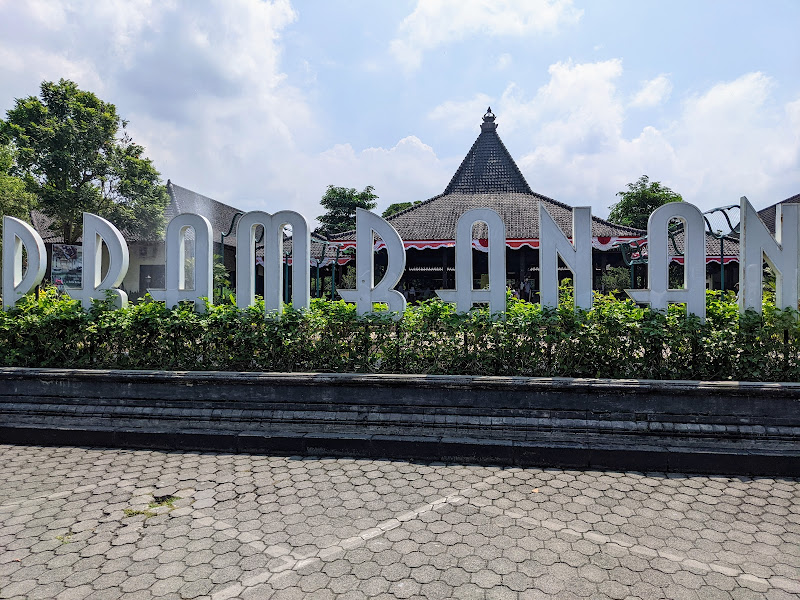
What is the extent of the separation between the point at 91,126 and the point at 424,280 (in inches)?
574

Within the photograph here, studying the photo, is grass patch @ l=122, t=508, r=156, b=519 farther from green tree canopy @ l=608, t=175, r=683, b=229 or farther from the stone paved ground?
green tree canopy @ l=608, t=175, r=683, b=229

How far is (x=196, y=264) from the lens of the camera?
5621 millimetres

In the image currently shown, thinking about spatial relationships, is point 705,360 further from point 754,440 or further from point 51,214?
point 51,214

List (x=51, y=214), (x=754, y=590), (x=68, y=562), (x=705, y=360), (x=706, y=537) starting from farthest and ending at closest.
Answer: (x=51, y=214), (x=705, y=360), (x=706, y=537), (x=68, y=562), (x=754, y=590)

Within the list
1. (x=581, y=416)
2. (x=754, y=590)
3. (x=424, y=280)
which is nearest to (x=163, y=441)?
(x=581, y=416)

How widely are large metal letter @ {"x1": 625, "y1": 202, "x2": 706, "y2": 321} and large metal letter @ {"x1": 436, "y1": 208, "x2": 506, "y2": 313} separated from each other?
1.23m

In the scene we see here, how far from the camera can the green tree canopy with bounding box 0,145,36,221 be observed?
54.1 ft

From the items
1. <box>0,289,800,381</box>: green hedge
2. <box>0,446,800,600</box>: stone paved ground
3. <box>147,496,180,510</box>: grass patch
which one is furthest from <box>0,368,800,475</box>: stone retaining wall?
<box>147,496,180,510</box>: grass patch

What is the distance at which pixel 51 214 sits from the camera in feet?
64.4

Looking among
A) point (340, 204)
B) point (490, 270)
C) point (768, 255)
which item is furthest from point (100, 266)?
point (340, 204)

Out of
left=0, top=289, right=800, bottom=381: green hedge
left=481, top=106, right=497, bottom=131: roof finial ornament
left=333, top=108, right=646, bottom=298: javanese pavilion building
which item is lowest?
left=0, top=289, right=800, bottom=381: green hedge

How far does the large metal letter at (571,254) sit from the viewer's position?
5039 mm

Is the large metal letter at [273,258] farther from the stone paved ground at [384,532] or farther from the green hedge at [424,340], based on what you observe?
the stone paved ground at [384,532]

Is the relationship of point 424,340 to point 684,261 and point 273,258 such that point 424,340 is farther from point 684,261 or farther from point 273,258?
point 684,261
